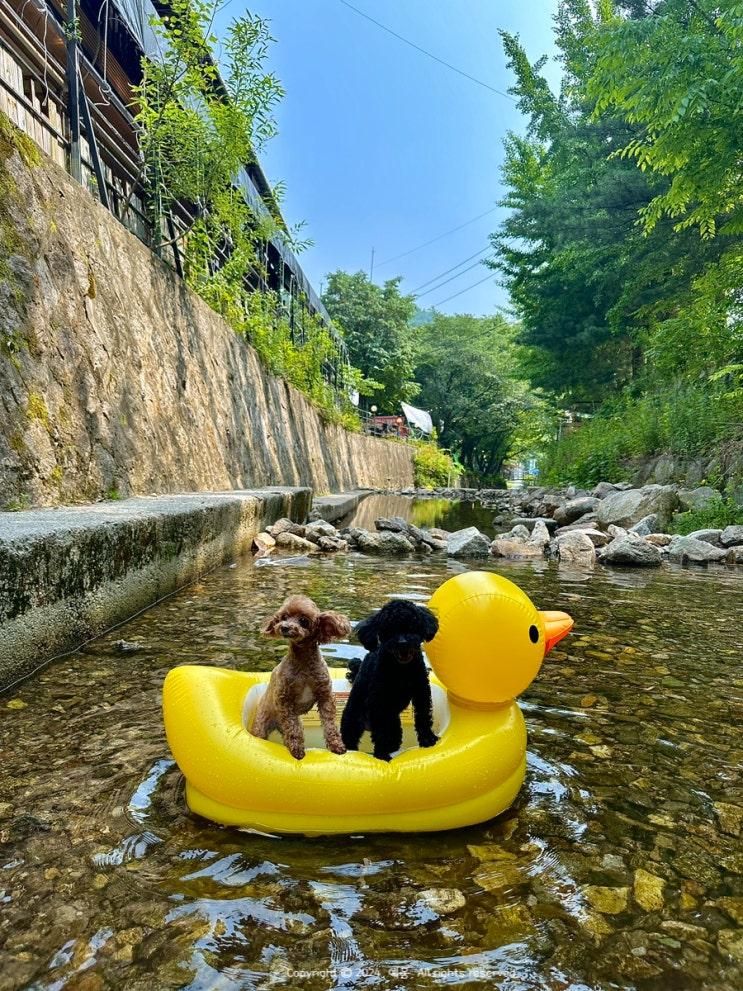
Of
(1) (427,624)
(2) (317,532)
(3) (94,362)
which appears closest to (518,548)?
(2) (317,532)

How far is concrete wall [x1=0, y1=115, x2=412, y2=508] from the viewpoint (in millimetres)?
3818

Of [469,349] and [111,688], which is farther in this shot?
[469,349]

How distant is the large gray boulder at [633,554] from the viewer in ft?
23.1

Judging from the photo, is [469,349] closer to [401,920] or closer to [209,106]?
[209,106]

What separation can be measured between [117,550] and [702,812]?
2.92 m

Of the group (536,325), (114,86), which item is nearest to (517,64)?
(536,325)

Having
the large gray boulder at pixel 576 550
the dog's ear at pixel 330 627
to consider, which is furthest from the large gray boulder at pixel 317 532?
the dog's ear at pixel 330 627

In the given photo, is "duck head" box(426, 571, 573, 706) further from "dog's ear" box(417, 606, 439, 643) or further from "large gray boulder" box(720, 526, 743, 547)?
"large gray boulder" box(720, 526, 743, 547)

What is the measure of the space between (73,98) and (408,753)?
21.9 ft

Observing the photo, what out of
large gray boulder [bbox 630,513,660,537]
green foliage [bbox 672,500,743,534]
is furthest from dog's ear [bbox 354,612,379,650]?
green foliage [bbox 672,500,743,534]

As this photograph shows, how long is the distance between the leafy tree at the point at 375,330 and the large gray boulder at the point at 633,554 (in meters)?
32.9

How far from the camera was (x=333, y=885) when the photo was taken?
145 cm

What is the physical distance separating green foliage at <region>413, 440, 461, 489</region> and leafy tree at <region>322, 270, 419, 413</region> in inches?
157

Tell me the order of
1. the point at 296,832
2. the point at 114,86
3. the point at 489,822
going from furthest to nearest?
the point at 114,86
the point at 489,822
the point at 296,832
